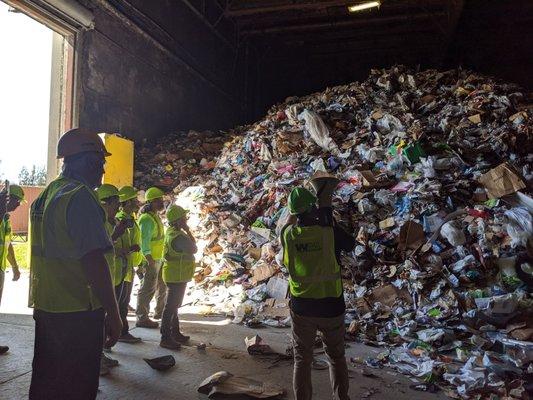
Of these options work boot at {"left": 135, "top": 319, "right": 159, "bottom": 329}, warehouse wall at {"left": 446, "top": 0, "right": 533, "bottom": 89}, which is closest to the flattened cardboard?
work boot at {"left": 135, "top": 319, "right": 159, "bottom": 329}

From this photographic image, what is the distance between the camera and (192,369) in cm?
329

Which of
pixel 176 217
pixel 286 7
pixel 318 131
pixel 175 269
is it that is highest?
pixel 286 7

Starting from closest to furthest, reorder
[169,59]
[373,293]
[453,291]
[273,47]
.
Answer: [453,291]
[373,293]
[169,59]
[273,47]

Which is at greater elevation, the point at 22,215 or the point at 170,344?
the point at 22,215

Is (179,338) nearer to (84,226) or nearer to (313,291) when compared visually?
(313,291)

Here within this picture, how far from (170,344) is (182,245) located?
36.5 inches

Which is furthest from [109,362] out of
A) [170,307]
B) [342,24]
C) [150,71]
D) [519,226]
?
[342,24]

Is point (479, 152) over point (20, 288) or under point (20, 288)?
over

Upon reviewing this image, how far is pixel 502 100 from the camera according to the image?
6922 mm

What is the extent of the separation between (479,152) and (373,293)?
2954 mm

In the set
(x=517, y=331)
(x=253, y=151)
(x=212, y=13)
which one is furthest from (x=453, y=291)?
(x=212, y=13)

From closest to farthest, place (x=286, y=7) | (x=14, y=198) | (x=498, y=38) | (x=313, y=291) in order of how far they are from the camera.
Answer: (x=313, y=291) < (x=14, y=198) < (x=286, y=7) < (x=498, y=38)

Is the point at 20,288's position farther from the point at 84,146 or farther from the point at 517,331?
the point at 517,331

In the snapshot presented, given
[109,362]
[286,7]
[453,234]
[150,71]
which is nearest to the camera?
[109,362]
